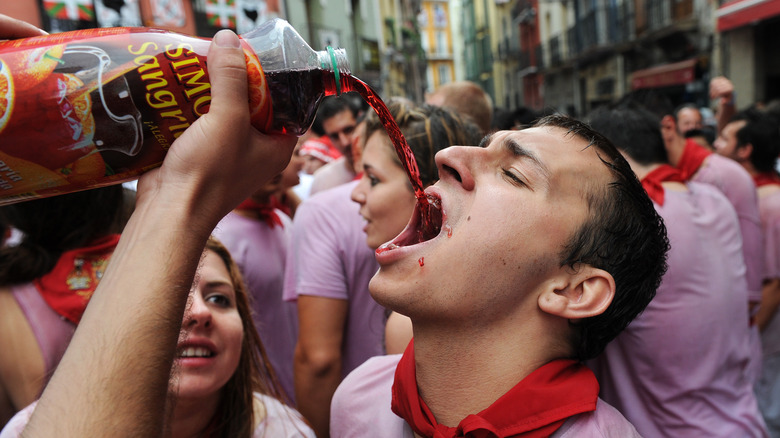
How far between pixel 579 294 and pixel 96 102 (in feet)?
3.92

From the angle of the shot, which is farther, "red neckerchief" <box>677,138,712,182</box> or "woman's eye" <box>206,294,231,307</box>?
"red neckerchief" <box>677,138,712,182</box>

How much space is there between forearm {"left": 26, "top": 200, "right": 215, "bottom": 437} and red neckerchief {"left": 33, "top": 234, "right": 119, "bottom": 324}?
4.15 ft

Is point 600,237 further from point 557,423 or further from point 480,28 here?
point 480,28

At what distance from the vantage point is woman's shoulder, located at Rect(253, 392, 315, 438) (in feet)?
6.24

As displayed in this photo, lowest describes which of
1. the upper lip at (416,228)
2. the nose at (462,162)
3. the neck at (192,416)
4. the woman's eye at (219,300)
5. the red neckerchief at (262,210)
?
the neck at (192,416)

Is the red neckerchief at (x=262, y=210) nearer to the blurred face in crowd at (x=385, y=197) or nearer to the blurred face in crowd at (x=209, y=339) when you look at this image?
the blurred face in crowd at (x=385, y=197)

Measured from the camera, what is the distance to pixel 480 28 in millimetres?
45500

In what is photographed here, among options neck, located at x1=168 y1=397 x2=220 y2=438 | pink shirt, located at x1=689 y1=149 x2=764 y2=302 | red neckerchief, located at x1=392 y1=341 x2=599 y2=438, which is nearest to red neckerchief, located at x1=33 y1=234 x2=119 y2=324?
neck, located at x1=168 y1=397 x2=220 y2=438

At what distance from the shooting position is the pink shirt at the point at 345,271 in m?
2.63

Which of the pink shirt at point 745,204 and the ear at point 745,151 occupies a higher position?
the ear at point 745,151

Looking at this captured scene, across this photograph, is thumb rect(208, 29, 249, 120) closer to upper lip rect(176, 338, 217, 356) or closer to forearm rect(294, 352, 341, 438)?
upper lip rect(176, 338, 217, 356)

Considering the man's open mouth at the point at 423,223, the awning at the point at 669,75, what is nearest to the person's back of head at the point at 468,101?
the man's open mouth at the point at 423,223

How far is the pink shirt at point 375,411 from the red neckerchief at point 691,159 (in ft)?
9.97

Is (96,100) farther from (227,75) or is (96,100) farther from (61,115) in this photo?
(227,75)
